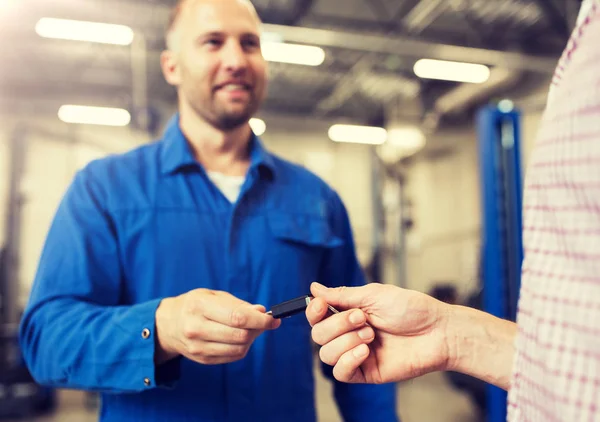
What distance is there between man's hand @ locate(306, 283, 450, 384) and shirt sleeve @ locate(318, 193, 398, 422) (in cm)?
30

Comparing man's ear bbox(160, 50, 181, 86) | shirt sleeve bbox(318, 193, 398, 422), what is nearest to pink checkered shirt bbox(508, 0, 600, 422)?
shirt sleeve bbox(318, 193, 398, 422)

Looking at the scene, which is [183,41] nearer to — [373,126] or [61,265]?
[61,265]

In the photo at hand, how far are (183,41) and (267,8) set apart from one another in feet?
7.45

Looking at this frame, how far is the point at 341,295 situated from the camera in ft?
1.67

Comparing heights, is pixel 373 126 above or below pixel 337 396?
above

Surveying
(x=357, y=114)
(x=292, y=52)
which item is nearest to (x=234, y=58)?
(x=292, y=52)

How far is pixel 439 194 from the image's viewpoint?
514 cm

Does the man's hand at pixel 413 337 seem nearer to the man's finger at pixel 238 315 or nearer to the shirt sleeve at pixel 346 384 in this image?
the man's finger at pixel 238 315

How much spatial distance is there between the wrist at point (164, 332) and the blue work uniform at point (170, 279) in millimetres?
11

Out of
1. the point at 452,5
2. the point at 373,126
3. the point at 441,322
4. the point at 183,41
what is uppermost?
the point at 452,5

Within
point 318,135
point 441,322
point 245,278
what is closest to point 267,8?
point 318,135

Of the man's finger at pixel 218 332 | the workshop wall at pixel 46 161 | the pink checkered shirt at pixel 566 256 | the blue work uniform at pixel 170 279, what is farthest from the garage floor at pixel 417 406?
the pink checkered shirt at pixel 566 256

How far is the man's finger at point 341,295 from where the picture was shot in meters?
0.50

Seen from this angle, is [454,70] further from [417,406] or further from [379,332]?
[379,332]
